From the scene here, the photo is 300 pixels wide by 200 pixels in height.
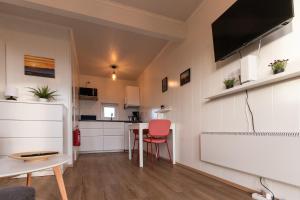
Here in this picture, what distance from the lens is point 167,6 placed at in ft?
9.39

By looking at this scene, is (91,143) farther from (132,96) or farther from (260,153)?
(260,153)

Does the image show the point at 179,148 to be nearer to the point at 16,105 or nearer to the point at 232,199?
the point at 232,199

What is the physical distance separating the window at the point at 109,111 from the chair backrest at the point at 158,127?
338 centimetres

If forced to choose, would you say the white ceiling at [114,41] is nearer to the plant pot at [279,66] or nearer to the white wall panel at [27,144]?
the plant pot at [279,66]

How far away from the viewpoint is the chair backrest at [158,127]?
329 cm

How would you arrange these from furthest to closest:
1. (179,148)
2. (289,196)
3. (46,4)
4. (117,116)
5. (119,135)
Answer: (117,116), (119,135), (179,148), (46,4), (289,196)

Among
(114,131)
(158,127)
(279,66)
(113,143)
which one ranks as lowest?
(113,143)

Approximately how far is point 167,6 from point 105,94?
4075 mm

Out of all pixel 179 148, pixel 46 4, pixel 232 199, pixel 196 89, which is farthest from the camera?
pixel 179 148

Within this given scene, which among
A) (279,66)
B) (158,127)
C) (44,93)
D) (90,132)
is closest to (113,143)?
(90,132)

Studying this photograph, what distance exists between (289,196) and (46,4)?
10.7 feet

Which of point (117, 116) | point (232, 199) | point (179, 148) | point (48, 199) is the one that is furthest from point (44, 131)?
point (117, 116)

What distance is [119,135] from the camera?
5.64 metres

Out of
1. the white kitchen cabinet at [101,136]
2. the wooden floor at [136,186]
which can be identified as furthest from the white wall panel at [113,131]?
the wooden floor at [136,186]
